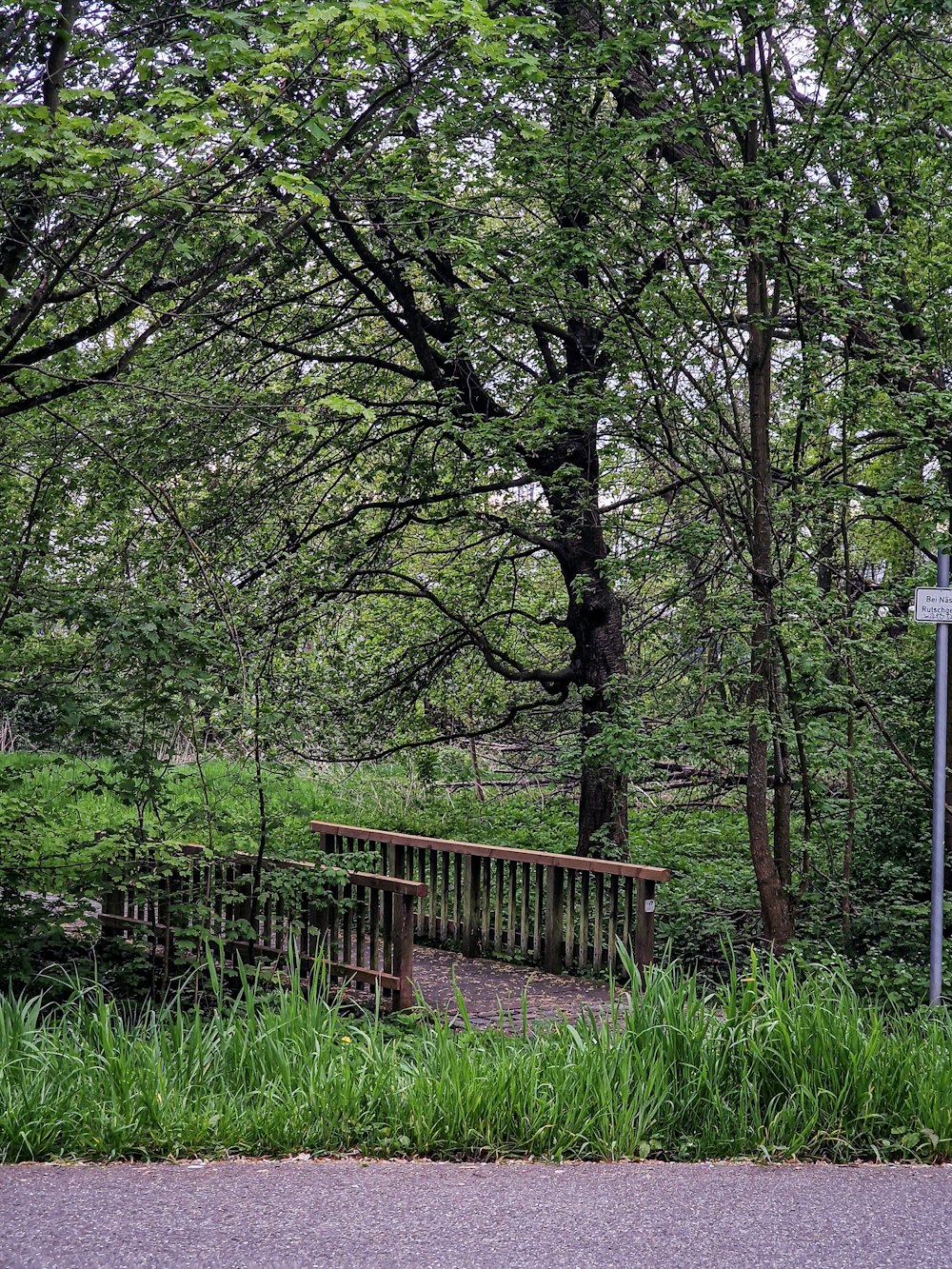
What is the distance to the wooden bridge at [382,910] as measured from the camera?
6.41m

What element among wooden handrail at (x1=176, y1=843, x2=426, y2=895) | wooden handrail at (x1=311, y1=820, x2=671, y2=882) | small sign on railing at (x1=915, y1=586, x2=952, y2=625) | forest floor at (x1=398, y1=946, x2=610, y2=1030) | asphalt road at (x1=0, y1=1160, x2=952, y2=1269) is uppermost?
small sign on railing at (x1=915, y1=586, x2=952, y2=625)

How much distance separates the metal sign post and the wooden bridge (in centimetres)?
177

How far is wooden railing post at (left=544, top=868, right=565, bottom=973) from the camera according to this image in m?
8.20

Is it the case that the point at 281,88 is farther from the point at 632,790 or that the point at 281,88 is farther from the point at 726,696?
the point at 632,790

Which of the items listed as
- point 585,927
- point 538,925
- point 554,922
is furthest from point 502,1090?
point 538,925

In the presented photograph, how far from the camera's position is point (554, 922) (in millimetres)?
8211

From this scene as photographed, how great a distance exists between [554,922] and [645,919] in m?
0.83

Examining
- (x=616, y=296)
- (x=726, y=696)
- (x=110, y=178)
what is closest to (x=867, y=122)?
(x=616, y=296)

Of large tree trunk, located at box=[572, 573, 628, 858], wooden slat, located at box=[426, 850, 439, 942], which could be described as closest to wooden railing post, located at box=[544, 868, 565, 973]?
large tree trunk, located at box=[572, 573, 628, 858]

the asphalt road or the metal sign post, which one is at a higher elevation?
the metal sign post

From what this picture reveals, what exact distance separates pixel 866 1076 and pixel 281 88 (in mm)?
4634

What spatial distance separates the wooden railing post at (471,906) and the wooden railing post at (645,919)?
4.98ft

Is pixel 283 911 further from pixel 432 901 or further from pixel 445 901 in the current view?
pixel 432 901

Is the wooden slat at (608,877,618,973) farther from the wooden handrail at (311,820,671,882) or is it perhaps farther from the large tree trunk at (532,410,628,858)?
the large tree trunk at (532,410,628,858)
